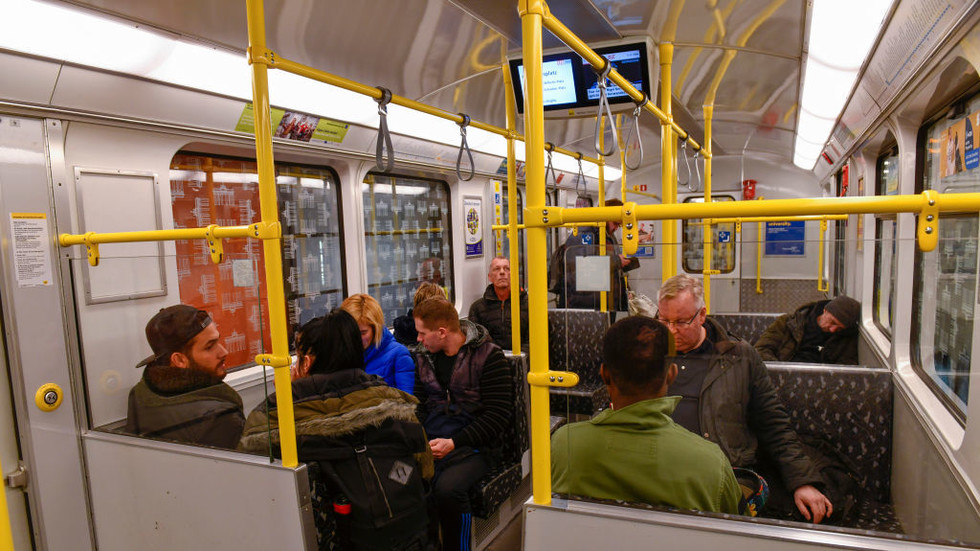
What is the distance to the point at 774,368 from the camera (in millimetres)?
2410

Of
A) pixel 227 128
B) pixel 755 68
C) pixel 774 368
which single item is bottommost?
pixel 774 368

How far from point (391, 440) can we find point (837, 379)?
71.4 inches

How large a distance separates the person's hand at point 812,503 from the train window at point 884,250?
201 cm

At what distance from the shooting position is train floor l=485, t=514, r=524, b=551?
315 centimetres

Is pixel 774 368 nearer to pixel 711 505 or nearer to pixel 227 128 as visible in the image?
pixel 711 505

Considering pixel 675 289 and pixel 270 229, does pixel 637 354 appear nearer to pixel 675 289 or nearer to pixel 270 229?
pixel 675 289

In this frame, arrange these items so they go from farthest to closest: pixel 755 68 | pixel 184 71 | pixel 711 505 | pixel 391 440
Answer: pixel 755 68 < pixel 184 71 < pixel 391 440 < pixel 711 505

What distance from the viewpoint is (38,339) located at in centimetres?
245

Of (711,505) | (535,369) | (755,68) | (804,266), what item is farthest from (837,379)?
(755,68)

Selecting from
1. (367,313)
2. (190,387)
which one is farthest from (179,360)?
(367,313)

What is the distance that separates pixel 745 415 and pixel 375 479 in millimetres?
1296

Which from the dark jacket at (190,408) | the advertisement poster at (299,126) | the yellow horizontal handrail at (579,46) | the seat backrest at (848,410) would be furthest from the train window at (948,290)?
the advertisement poster at (299,126)

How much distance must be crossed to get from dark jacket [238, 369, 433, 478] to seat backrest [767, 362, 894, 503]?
1.38 m

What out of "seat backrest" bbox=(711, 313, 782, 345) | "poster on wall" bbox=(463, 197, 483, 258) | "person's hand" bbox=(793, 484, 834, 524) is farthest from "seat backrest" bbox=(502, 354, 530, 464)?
"poster on wall" bbox=(463, 197, 483, 258)
